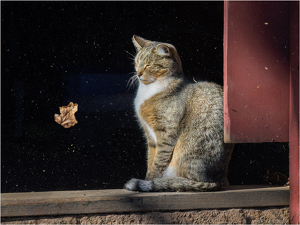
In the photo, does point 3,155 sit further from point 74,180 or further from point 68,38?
point 68,38

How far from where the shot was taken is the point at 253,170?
2750 mm

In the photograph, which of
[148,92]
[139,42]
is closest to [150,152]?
[148,92]

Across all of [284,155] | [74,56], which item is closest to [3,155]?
[74,56]

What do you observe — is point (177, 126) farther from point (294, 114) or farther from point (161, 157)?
point (294, 114)

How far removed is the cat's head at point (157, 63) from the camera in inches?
95.6

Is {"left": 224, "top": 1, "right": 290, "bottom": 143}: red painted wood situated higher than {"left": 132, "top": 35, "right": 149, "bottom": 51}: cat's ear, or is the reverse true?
{"left": 132, "top": 35, "right": 149, "bottom": 51}: cat's ear

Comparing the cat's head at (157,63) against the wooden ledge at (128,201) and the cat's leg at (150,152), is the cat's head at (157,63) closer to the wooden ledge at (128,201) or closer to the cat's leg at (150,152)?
the cat's leg at (150,152)

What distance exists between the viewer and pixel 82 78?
262cm

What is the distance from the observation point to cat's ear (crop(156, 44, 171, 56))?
241 cm

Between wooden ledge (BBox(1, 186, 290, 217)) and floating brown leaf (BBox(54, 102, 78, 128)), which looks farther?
floating brown leaf (BBox(54, 102, 78, 128))

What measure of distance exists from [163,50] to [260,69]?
801 millimetres

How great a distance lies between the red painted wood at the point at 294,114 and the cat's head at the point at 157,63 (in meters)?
0.90

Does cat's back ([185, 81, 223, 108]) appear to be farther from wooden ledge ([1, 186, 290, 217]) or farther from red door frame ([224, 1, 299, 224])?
wooden ledge ([1, 186, 290, 217])

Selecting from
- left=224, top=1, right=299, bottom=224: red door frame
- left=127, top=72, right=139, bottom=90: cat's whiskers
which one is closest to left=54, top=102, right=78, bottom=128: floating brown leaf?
left=127, top=72, right=139, bottom=90: cat's whiskers
